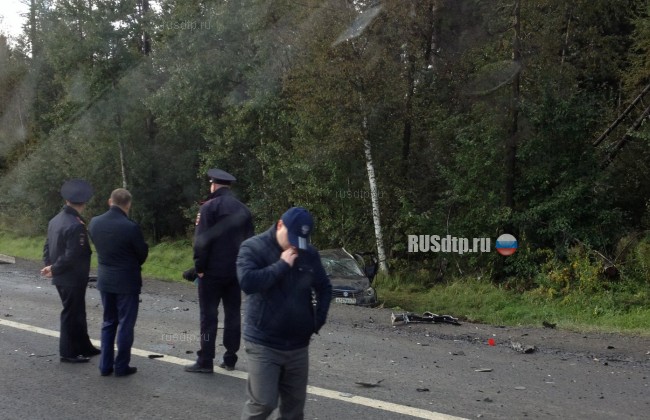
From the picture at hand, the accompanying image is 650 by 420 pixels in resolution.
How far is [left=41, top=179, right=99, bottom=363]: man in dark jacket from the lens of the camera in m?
7.65

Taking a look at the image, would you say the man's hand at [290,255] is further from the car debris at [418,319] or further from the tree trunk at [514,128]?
the tree trunk at [514,128]

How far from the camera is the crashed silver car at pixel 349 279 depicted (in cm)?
1460

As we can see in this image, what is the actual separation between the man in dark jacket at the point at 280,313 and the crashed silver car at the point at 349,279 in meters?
9.46

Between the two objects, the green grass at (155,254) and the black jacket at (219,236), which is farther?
the green grass at (155,254)

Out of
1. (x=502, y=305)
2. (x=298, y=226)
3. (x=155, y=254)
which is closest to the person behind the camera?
(x=298, y=226)

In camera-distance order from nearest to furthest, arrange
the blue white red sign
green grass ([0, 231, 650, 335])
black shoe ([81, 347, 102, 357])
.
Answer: black shoe ([81, 347, 102, 357]) → green grass ([0, 231, 650, 335]) → the blue white red sign

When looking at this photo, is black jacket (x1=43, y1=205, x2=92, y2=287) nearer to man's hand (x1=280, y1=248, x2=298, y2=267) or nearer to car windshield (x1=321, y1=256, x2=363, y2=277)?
man's hand (x1=280, y1=248, x2=298, y2=267)

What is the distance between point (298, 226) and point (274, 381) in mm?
1005

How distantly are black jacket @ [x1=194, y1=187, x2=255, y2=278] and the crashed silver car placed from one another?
738cm

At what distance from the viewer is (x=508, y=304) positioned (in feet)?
54.4

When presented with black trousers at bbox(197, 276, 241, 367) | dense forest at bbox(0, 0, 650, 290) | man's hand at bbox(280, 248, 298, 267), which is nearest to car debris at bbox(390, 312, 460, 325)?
black trousers at bbox(197, 276, 241, 367)

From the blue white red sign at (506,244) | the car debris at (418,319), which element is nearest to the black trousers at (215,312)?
the car debris at (418,319)

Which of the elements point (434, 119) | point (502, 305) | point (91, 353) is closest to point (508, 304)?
point (502, 305)

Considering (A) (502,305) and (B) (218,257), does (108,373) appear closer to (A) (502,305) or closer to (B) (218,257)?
(B) (218,257)
